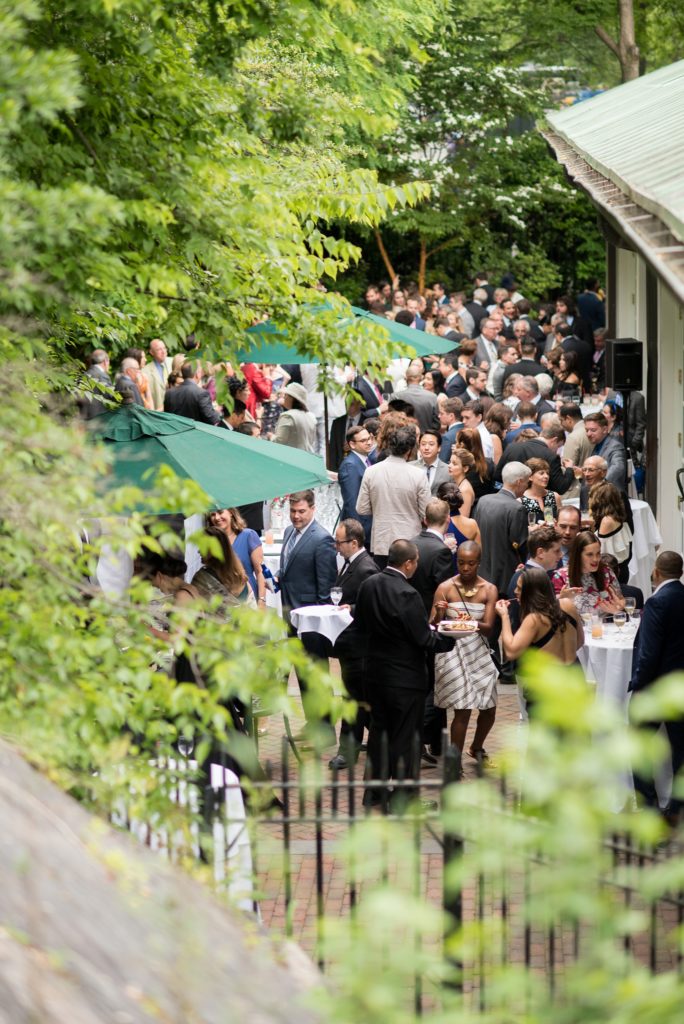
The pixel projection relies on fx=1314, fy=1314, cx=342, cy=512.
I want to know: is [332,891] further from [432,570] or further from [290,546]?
[290,546]

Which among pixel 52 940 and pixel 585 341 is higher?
pixel 52 940

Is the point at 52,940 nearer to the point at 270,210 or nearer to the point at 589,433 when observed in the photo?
the point at 270,210

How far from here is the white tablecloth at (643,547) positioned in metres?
12.6

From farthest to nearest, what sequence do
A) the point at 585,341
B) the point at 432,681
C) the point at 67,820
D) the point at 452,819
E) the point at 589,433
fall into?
the point at 585,341, the point at 589,433, the point at 432,681, the point at 67,820, the point at 452,819

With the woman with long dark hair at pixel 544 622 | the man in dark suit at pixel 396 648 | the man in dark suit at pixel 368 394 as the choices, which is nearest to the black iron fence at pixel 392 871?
the man in dark suit at pixel 396 648

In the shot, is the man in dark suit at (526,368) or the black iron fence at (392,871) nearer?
the black iron fence at (392,871)

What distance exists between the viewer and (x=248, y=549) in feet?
34.6

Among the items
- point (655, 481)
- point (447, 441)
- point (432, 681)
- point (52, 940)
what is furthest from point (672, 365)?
point (52, 940)

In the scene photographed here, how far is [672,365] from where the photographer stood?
46.7 ft

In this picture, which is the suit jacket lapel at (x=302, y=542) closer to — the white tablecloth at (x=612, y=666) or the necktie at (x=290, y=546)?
the necktie at (x=290, y=546)

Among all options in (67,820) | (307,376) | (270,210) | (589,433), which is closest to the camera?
(67,820)

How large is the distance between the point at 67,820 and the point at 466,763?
6111 mm

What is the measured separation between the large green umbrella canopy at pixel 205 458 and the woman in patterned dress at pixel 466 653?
1.27m

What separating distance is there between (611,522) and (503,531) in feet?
2.98
